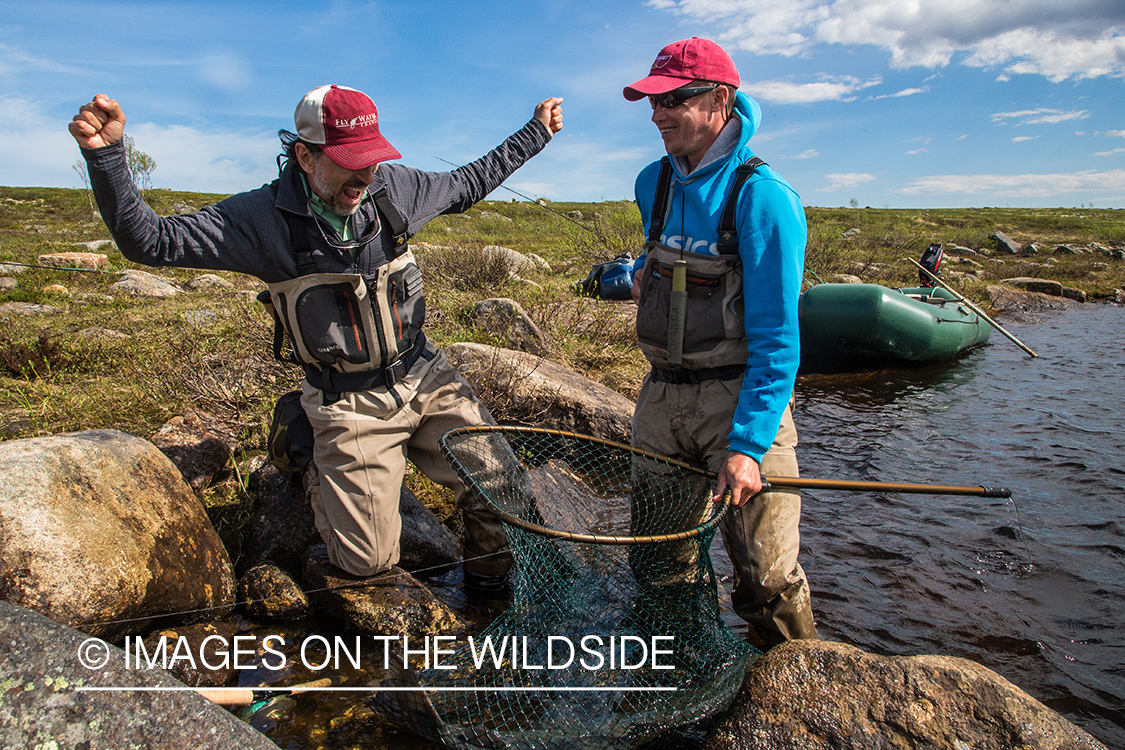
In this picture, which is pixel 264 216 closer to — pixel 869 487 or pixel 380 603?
pixel 380 603

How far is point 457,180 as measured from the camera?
3.45 metres

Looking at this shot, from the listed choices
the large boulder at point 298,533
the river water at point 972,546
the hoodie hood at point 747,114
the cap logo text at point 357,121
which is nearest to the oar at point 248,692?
the river water at point 972,546

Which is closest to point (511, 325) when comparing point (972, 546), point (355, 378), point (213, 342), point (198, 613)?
point (213, 342)

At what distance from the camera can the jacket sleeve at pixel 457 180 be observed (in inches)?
126

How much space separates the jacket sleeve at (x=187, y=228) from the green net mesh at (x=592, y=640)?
1.13 m

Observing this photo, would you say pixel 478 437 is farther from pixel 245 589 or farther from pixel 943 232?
pixel 943 232

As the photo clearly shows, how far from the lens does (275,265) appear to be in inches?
113

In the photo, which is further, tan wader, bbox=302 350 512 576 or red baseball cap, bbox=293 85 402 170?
tan wader, bbox=302 350 512 576

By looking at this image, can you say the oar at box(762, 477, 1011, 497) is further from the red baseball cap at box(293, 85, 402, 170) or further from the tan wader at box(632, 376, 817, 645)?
the red baseball cap at box(293, 85, 402, 170)

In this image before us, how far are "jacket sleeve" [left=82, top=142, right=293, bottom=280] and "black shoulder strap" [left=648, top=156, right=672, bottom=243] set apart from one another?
1532 mm

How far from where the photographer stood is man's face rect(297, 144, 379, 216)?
9.27ft

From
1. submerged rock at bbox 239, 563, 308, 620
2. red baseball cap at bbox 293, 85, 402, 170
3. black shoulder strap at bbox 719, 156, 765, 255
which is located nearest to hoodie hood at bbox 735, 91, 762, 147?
black shoulder strap at bbox 719, 156, 765, 255

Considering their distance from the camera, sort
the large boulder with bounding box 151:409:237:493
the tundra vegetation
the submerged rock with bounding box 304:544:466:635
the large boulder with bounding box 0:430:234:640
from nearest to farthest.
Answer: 1. the large boulder with bounding box 0:430:234:640
2. the submerged rock with bounding box 304:544:466:635
3. the large boulder with bounding box 151:409:237:493
4. the tundra vegetation

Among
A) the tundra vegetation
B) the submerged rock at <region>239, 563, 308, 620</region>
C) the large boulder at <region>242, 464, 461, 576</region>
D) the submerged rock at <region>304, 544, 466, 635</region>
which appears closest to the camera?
the submerged rock at <region>304, 544, 466, 635</region>
